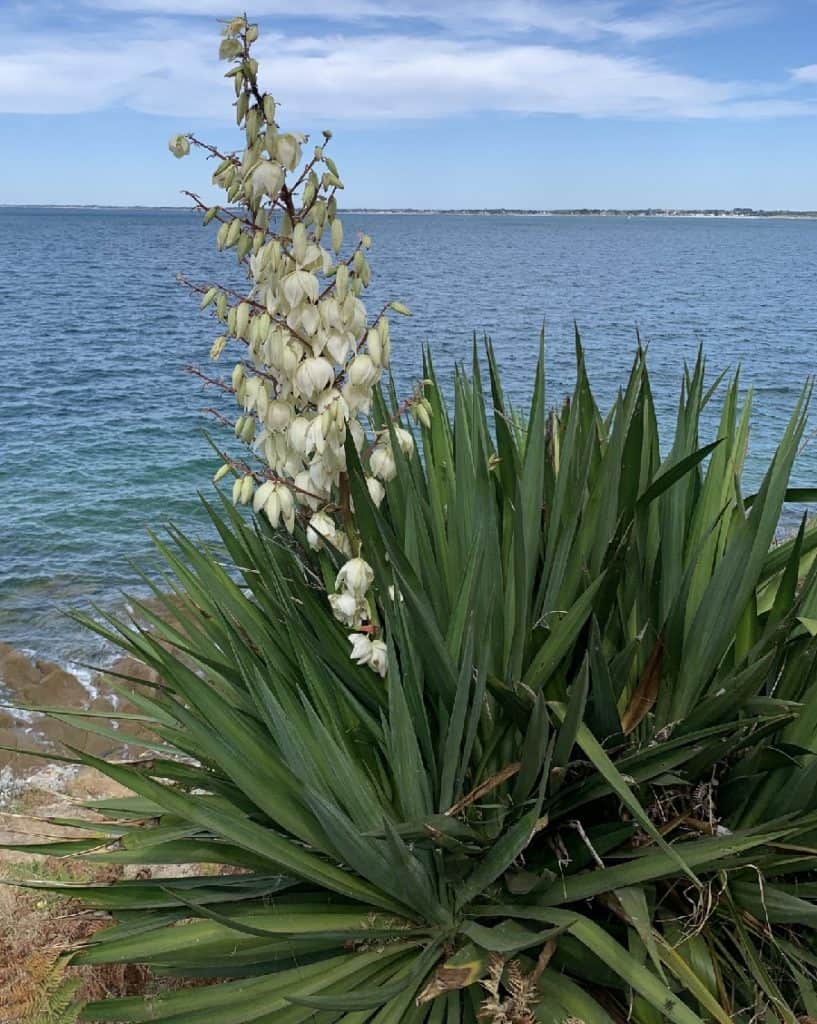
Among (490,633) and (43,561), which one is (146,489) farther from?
(490,633)

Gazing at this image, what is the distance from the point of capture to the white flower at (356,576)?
1946 mm

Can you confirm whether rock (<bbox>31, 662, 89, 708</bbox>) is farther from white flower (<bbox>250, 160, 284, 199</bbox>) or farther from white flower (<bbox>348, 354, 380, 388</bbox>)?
white flower (<bbox>250, 160, 284, 199</bbox>)

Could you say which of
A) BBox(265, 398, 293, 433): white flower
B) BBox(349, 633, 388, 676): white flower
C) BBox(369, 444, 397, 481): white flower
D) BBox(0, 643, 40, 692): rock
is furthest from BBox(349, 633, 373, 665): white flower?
BBox(0, 643, 40, 692): rock

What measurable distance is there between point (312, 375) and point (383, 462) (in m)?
0.27

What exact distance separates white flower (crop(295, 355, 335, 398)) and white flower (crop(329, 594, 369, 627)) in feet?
1.40

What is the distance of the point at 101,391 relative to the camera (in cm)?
1777

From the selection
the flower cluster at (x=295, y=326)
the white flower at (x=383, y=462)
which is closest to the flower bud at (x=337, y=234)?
the flower cluster at (x=295, y=326)

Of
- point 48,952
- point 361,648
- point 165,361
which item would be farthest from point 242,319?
point 165,361

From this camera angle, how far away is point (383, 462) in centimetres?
207

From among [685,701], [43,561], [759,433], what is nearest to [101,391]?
[43,561]

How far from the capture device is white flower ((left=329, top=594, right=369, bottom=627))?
197cm

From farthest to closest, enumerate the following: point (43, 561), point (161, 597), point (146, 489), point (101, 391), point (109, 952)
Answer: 1. point (101, 391)
2. point (146, 489)
3. point (43, 561)
4. point (161, 597)
5. point (109, 952)

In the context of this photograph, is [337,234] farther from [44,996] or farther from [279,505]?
[44,996]

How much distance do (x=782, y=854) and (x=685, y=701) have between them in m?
0.34
